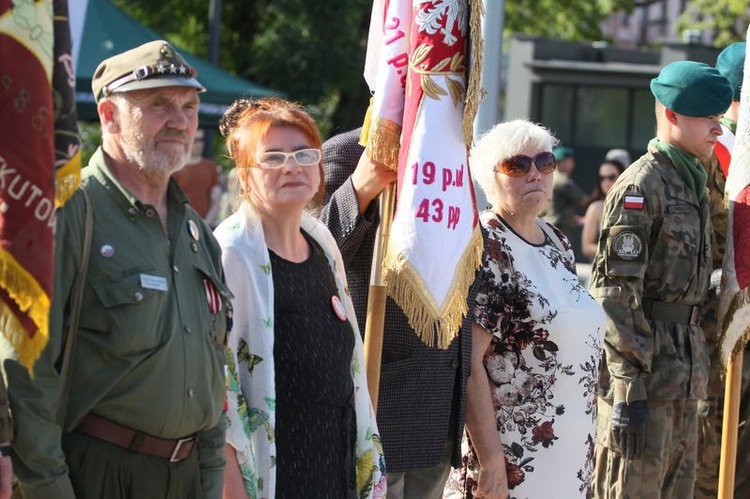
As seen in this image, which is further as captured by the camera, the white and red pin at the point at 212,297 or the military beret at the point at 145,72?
the white and red pin at the point at 212,297

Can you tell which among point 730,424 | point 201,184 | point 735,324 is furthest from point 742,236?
point 201,184

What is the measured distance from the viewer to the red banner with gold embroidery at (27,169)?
9.57 feet

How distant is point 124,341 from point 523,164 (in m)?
2.28

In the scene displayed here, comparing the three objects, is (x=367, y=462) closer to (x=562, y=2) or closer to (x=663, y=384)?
(x=663, y=384)

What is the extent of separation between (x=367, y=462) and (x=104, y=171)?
1397mm

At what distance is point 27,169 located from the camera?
2.93 metres

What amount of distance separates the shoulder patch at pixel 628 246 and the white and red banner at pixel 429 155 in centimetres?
111

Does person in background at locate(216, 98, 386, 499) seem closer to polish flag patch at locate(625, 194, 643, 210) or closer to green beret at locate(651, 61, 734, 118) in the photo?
polish flag patch at locate(625, 194, 643, 210)

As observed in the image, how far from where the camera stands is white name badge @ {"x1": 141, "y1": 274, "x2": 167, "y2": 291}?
3555mm

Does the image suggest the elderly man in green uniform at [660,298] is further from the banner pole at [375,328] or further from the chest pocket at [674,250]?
the banner pole at [375,328]

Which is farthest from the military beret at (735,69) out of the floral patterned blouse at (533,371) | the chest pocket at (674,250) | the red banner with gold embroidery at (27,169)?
the red banner with gold embroidery at (27,169)

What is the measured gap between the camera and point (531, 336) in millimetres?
5230

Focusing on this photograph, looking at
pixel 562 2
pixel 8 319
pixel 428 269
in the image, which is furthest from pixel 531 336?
pixel 562 2

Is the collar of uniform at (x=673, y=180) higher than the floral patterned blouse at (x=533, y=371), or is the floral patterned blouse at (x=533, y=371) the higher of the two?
the collar of uniform at (x=673, y=180)
